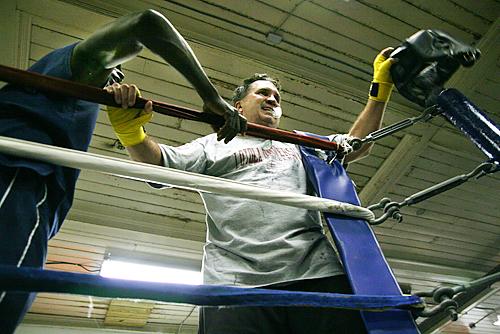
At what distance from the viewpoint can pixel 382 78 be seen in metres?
1.87

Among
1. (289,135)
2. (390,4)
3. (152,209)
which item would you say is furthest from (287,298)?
(152,209)

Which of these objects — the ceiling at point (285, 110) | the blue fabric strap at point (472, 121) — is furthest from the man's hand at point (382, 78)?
the ceiling at point (285, 110)

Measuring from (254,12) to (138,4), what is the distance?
88 centimetres

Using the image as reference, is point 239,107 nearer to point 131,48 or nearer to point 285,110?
point 131,48

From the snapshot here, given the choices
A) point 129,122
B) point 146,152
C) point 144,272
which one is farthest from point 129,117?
point 144,272

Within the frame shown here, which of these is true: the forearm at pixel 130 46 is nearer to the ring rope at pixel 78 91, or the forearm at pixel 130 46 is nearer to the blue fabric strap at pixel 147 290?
the ring rope at pixel 78 91

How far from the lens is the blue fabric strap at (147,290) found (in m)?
0.71

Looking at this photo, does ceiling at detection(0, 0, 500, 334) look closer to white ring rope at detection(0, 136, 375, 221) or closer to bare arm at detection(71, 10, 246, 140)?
bare arm at detection(71, 10, 246, 140)

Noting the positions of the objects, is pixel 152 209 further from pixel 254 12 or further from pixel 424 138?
pixel 424 138

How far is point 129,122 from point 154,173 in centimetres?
39

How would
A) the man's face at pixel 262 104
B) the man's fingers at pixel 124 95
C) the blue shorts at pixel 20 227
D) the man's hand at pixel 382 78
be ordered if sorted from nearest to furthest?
the blue shorts at pixel 20 227, the man's fingers at pixel 124 95, the man's hand at pixel 382 78, the man's face at pixel 262 104

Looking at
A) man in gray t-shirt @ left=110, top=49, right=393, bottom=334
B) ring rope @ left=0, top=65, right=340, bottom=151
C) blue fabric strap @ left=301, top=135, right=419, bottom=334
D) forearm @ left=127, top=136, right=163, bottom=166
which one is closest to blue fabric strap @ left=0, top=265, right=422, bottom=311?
blue fabric strap @ left=301, top=135, right=419, bottom=334

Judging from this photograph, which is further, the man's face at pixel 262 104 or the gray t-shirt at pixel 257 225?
the man's face at pixel 262 104

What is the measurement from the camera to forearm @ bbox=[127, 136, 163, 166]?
154 cm
